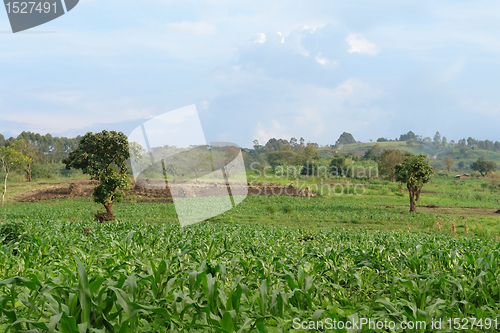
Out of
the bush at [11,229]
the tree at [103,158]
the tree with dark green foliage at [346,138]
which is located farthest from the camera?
the tree with dark green foliage at [346,138]

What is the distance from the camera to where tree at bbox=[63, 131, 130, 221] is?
1223 cm

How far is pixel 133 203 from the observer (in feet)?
78.2

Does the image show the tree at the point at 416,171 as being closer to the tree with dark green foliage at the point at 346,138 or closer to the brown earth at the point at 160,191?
the brown earth at the point at 160,191

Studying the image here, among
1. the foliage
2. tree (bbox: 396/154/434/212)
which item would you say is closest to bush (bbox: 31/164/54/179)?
the foliage

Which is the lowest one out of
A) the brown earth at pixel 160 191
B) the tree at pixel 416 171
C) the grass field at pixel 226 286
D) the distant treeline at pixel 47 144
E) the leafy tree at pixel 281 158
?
the brown earth at pixel 160 191

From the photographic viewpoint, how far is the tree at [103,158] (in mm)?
12234

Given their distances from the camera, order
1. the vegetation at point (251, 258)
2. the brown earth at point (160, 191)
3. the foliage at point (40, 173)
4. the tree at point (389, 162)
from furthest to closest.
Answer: the tree at point (389, 162), the foliage at point (40, 173), the brown earth at point (160, 191), the vegetation at point (251, 258)

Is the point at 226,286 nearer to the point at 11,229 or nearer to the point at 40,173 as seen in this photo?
the point at 11,229

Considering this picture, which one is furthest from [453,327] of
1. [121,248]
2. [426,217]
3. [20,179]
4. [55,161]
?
[55,161]

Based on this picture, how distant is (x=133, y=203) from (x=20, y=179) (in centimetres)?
1954

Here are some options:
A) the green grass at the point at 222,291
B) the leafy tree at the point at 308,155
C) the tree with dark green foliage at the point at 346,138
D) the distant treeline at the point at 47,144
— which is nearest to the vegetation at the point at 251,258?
the green grass at the point at 222,291

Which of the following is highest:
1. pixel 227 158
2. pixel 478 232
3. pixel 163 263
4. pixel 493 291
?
pixel 227 158

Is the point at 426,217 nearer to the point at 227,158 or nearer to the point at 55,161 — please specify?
the point at 227,158

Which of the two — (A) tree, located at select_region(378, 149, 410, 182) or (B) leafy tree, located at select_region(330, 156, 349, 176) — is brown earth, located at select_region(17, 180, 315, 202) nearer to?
(B) leafy tree, located at select_region(330, 156, 349, 176)
